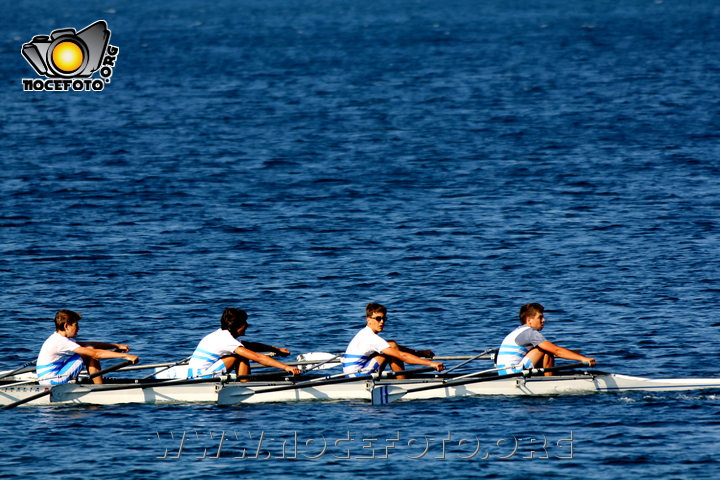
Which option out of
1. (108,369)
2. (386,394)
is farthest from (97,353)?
(386,394)

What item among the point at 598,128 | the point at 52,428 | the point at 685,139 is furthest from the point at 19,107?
the point at 52,428

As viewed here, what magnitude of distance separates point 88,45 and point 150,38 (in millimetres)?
49881

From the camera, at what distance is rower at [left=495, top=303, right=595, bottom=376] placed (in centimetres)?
2142

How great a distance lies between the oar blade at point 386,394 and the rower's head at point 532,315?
2.85 meters

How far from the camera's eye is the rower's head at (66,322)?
2081cm

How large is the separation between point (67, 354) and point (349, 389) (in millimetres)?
Answer: 5667

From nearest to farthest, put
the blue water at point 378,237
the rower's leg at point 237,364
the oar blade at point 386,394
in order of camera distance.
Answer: the blue water at point 378,237 < the oar blade at point 386,394 < the rower's leg at point 237,364

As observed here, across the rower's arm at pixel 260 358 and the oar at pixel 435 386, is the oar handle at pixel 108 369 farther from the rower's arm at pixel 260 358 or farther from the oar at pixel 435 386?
the oar at pixel 435 386

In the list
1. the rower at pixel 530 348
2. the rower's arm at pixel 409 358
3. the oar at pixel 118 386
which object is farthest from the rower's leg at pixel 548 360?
the oar at pixel 118 386

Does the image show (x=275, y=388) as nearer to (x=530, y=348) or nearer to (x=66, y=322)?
(x=66, y=322)

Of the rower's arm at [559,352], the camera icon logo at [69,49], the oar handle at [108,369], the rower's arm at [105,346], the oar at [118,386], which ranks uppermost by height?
the camera icon logo at [69,49]

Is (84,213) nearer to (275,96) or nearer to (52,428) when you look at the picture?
(52,428)

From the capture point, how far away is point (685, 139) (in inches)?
2090

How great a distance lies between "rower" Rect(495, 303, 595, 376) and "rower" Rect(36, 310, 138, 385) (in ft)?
24.6
